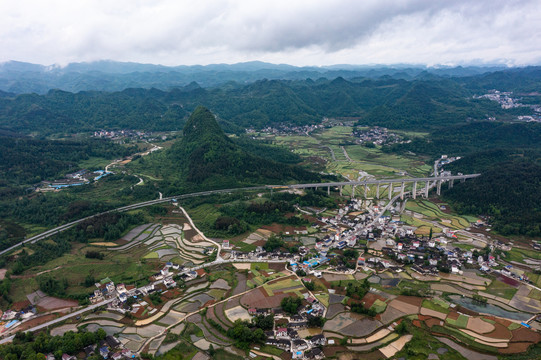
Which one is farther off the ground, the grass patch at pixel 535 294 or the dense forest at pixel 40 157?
the dense forest at pixel 40 157

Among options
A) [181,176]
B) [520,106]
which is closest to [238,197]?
[181,176]

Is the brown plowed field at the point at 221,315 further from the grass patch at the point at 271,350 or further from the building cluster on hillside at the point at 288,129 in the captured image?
the building cluster on hillside at the point at 288,129

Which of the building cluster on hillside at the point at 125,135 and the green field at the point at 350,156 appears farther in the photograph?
the building cluster on hillside at the point at 125,135

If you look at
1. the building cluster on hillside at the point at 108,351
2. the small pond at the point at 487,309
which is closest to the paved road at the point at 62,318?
the building cluster on hillside at the point at 108,351

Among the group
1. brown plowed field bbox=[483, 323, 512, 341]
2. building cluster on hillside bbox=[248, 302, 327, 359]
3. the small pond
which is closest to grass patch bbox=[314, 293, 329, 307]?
building cluster on hillside bbox=[248, 302, 327, 359]

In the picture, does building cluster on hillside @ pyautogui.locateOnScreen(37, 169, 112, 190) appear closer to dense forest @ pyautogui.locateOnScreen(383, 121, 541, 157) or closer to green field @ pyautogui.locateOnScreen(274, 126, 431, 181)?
green field @ pyautogui.locateOnScreen(274, 126, 431, 181)

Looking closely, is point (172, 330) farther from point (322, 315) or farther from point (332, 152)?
point (332, 152)
